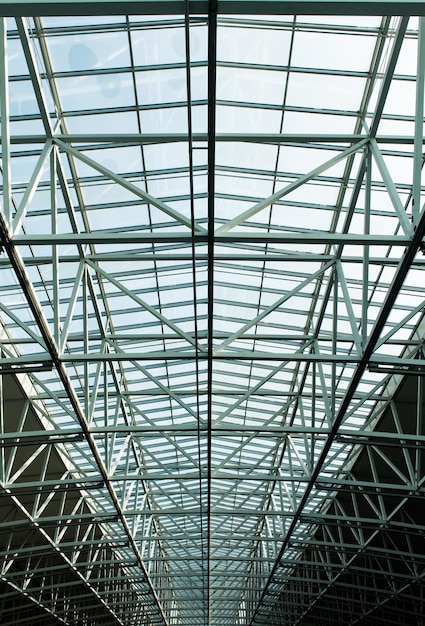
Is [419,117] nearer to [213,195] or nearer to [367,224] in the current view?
[367,224]

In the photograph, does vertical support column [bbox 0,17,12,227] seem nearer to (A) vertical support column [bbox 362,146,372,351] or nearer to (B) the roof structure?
(B) the roof structure

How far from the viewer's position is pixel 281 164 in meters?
18.8

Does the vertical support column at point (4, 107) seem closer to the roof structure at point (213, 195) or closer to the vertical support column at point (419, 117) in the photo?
the roof structure at point (213, 195)

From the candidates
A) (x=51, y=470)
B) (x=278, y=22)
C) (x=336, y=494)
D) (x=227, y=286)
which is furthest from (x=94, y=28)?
(x=336, y=494)

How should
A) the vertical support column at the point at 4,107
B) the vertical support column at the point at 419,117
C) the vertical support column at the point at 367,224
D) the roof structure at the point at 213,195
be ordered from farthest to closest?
the vertical support column at the point at 367,224 < the roof structure at the point at 213,195 < the vertical support column at the point at 4,107 < the vertical support column at the point at 419,117

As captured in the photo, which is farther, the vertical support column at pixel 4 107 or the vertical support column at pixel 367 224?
the vertical support column at pixel 367 224

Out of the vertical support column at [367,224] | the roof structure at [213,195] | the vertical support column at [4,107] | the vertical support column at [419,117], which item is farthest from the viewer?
the vertical support column at [367,224]

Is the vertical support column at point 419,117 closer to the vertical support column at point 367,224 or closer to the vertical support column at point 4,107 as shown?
the vertical support column at point 367,224

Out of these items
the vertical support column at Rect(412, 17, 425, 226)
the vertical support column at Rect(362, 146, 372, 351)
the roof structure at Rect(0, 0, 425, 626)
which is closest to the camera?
the vertical support column at Rect(412, 17, 425, 226)

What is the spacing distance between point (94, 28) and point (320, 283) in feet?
36.7

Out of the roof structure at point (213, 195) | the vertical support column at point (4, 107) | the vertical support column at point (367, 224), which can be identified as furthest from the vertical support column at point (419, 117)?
the vertical support column at point (4, 107)

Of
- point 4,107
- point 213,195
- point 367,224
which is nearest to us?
point 4,107

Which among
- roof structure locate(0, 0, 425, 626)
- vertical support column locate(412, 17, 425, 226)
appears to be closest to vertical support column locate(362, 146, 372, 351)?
roof structure locate(0, 0, 425, 626)

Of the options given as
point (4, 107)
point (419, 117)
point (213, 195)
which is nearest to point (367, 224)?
point (419, 117)
